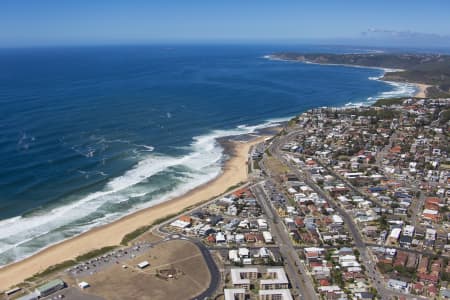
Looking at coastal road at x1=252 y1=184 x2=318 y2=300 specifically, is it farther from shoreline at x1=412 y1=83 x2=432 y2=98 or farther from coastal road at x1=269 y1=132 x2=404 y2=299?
shoreline at x1=412 y1=83 x2=432 y2=98

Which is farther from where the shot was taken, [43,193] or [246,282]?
[43,193]

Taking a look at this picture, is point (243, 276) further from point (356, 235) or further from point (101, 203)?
point (101, 203)

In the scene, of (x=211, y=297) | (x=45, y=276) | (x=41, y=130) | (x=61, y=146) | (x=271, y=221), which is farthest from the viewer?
(x=41, y=130)

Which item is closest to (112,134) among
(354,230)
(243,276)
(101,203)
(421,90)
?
(101,203)

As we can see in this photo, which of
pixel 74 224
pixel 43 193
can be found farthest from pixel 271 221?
pixel 43 193

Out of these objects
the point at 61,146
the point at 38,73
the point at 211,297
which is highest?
the point at 38,73

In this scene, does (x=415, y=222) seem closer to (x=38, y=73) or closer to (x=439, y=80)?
(x=439, y=80)
